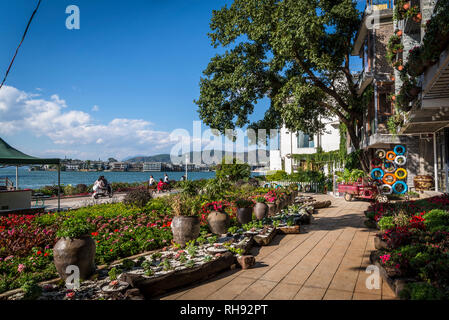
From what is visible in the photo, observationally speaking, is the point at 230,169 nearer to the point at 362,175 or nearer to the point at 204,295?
the point at 362,175

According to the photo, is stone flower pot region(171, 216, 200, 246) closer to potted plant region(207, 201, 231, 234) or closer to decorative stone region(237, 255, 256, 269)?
potted plant region(207, 201, 231, 234)

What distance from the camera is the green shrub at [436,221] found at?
5238 millimetres

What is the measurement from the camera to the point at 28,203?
40.5 ft

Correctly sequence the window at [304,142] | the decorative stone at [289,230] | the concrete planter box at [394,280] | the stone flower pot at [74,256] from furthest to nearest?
1. the window at [304,142]
2. the decorative stone at [289,230]
3. the stone flower pot at [74,256]
4. the concrete planter box at [394,280]

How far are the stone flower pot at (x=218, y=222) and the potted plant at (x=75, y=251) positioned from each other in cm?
316

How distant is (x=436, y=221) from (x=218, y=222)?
4616mm

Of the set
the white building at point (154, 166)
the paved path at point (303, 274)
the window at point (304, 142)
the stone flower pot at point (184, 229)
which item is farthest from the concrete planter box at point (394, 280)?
the white building at point (154, 166)

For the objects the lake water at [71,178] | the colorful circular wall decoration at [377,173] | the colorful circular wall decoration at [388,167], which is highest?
the colorful circular wall decoration at [388,167]

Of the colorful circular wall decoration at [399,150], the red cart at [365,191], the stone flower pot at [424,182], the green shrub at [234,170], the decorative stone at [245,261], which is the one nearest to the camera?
the decorative stone at [245,261]

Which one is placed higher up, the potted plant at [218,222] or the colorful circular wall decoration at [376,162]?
the colorful circular wall decoration at [376,162]

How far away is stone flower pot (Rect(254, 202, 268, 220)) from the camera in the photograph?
8797 millimetres

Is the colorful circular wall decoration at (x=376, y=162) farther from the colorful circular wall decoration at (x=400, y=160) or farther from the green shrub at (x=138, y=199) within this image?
the green shrub at (x=138, y=199)

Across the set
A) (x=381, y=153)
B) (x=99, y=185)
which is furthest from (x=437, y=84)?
(x=99, y=185)
